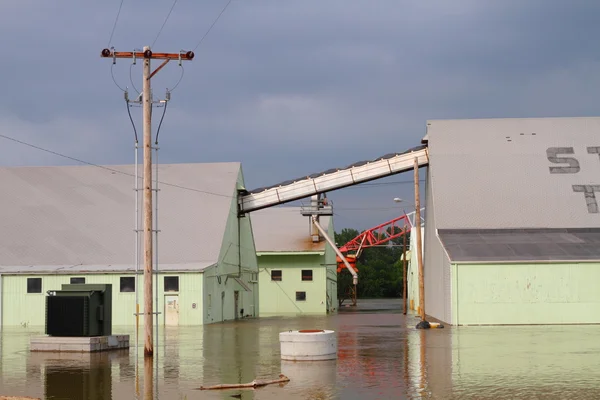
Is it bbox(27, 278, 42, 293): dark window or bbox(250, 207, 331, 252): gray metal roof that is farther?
bbox(250, 207, 331, 252): gray metal roof

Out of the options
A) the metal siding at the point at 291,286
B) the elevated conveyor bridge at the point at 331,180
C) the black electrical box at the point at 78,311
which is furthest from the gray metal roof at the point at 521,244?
the metal siding at the point at 291,286

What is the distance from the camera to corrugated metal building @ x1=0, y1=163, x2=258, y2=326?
150ft

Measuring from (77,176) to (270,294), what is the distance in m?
19.2

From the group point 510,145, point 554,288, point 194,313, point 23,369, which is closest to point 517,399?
point 23,369

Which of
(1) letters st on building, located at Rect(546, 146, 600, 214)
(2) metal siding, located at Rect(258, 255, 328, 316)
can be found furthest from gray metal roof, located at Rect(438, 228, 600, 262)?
(2) metal siding, located at Rect(258, 255, 328, 316)

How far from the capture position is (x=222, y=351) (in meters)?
26.5

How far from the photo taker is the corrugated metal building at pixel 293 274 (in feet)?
219

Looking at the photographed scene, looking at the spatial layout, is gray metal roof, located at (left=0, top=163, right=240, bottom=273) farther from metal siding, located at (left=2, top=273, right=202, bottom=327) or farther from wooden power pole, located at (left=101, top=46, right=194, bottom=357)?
wooden power pole, located at (left=101, top=46, right=194, bottom=357)

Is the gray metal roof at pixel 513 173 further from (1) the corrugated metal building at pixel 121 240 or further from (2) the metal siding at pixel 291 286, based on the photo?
(2) the metal siding at pixel 291 286

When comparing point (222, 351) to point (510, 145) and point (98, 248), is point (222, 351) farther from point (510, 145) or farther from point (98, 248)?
point (510, 145)

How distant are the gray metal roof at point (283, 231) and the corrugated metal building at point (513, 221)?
53.7 feet

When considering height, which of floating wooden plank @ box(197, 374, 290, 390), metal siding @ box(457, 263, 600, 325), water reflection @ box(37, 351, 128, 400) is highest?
metal siding @ box(457, 263, 600, 325)

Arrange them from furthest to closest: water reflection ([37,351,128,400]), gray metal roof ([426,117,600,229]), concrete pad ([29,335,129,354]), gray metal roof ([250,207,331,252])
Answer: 1. gray metal roof ([250,207,331,252])
2. gray metal roof ([426,117,600,229])
3. concrete pad ([29,335,129,354])
4. water reflection ([37,351,128,400])

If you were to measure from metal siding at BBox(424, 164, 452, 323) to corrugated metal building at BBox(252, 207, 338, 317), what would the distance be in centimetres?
1414
